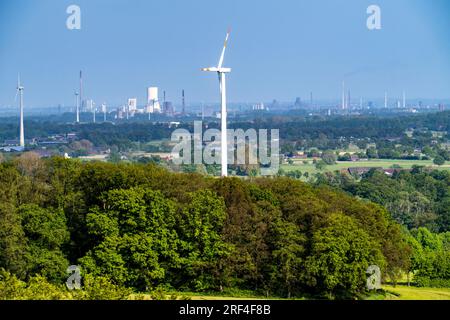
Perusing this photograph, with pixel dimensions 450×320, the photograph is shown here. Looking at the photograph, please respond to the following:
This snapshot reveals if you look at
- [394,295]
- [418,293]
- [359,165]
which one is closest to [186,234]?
[394,295]

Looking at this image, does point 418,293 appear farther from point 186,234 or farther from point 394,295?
point 186,234

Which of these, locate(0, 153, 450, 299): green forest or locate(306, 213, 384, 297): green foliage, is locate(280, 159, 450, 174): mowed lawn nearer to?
locate(0, 153, 450, 299): green forest

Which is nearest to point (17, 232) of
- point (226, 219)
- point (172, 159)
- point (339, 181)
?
point (226, 219)

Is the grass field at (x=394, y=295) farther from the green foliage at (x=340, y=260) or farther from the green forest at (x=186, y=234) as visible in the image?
the green foliage at (x=340, y=260)

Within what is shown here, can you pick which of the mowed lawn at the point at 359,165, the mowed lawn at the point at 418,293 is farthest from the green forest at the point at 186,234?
the mowed lawn at the point at 359,165

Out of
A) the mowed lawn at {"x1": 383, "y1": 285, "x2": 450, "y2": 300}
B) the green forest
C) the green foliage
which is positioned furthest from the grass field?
the green foliage
